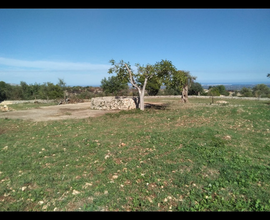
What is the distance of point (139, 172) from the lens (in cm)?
403

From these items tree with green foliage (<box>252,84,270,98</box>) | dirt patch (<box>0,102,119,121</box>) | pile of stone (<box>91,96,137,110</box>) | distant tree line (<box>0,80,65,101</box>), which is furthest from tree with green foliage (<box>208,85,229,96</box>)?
distant tree line (<box>0,80,65,101</box>)

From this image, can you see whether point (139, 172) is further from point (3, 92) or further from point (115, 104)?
point (3, 92)

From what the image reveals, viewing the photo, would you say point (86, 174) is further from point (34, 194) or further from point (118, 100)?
point (118, 100)

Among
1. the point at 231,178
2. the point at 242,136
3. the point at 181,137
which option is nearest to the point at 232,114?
the point at 242,136

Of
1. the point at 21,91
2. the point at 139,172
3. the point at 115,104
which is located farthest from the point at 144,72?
the point at 21,91

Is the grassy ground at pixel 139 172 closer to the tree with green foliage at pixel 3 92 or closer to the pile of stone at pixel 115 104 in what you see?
the pile of stone at pixel 115 104

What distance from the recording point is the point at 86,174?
4016 millimetres

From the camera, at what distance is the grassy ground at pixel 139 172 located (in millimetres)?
3061

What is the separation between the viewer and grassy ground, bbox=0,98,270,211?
3.06 m

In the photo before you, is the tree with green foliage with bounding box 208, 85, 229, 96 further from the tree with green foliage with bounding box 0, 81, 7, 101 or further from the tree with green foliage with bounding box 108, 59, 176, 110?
the tree with green foliage with bounding box 0, 81, 7, 101

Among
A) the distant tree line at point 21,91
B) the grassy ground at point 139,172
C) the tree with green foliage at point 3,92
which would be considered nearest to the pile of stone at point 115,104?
the grassy ground at point 139,172

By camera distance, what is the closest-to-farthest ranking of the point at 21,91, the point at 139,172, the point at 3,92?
the point at 139,172, the point at 3,92, the point at 21,91

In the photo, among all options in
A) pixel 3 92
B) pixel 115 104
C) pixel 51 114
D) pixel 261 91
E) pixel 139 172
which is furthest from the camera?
pixel 261 91

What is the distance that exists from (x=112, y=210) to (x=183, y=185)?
1.53 metres
